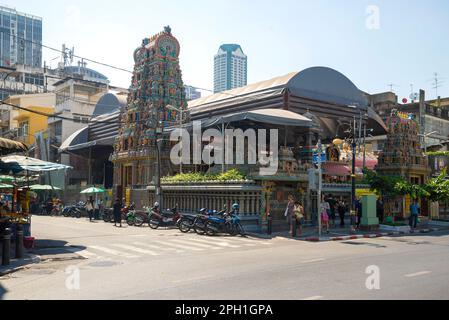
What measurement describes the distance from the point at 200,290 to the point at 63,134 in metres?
47.8

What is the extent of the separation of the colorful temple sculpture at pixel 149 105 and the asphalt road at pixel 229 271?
55.2ft

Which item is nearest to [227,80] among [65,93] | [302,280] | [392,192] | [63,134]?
[65,93]

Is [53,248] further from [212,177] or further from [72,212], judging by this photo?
[72,212]

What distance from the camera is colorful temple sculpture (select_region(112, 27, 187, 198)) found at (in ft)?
113

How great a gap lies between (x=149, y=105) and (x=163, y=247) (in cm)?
2082

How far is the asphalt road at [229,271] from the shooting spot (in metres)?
8.33

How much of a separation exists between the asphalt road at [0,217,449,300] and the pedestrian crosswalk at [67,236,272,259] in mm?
33

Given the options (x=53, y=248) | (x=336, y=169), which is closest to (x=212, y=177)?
(x=53, y=248)

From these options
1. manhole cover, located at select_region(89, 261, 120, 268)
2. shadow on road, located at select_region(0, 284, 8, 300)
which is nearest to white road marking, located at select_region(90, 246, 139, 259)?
manhole cover, located at select_region(89, 261, 120, 268)

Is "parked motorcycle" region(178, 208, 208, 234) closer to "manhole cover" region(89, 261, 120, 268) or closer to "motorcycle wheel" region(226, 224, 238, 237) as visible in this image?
"motorcycle wheel" region(226, 224, 238, 237)

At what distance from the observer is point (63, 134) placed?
5238 centimetres

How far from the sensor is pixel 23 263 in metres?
12.2

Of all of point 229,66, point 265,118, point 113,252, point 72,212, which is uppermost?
point 229,66
